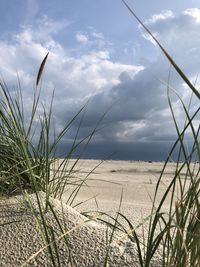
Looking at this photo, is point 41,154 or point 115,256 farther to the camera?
point 41,154

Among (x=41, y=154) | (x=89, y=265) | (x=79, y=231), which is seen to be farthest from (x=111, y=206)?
(x=89, y=265)

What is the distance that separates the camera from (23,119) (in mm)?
1657

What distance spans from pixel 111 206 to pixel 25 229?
930mm

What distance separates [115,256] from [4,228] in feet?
1.42

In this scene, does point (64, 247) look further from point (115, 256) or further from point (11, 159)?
point (11, 159)

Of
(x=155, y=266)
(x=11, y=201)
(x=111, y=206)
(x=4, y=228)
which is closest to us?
(x=155, y=266)

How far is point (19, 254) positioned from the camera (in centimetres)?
118

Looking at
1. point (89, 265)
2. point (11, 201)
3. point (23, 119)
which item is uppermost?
point (23, 119)

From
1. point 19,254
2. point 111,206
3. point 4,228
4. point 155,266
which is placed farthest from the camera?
point 111,206

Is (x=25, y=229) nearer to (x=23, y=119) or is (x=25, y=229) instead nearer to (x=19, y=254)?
(x=19, y=254)

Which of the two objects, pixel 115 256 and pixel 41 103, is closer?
pixel 115 256

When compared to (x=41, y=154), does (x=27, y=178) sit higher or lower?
lower

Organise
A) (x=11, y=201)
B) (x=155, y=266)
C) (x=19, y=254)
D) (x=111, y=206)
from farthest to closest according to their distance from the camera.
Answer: (x=111, y=206), (x=11, y=201), (x=19, y=254), (x=155, y=266)

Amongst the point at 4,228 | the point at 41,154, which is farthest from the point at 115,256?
Answer: the point at 41,154
